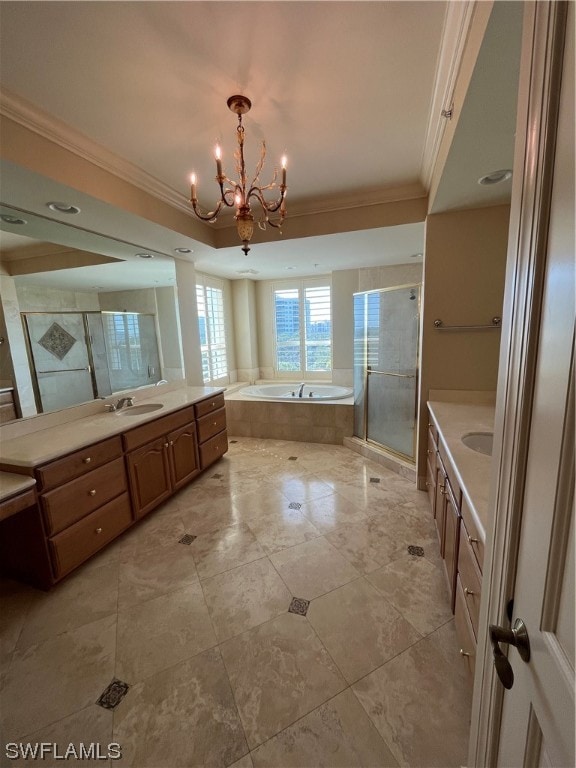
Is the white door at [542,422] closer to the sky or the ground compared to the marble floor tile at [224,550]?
closer to the sky

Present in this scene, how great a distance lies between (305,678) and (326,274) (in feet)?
15.3

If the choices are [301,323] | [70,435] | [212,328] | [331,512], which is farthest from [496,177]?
[212,328]

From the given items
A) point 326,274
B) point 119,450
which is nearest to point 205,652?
point 119,450

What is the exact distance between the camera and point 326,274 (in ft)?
15.8

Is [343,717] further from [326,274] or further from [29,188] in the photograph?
[326,274]

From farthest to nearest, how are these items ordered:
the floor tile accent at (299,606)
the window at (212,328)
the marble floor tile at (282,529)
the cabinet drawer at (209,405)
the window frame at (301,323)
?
the window frame at (301,323)
the window at (212,328)
the cabinet drawer at (209,405)
the marble floor tile at (282,529)
the floor tile accent at (299,606)

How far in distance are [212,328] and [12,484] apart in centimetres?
347

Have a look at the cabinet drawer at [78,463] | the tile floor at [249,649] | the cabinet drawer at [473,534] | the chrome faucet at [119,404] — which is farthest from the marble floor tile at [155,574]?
the cabinet drawer at [473,534]

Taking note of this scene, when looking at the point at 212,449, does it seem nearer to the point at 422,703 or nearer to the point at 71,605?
the point at 71,605

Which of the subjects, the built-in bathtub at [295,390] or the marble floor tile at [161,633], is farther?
the built-in bathtub at [295,390]

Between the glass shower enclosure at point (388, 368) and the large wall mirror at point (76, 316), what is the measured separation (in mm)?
2206

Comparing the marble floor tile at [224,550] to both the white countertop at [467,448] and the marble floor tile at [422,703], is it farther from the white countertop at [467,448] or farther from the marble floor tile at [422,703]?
the white countertop at [467,448]

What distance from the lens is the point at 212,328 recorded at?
4.71 meters

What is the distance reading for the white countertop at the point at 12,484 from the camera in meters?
1.47
